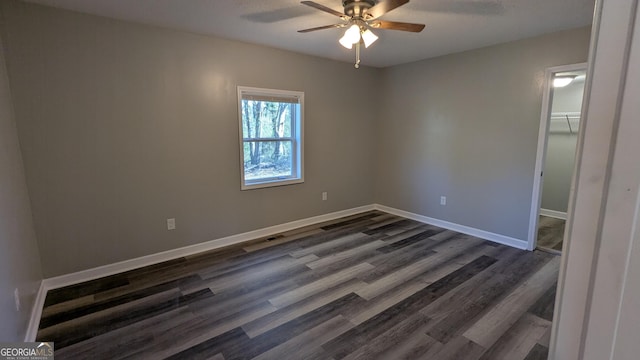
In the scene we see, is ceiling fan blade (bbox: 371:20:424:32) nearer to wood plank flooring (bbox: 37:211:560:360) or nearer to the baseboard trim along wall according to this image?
wood plank flooring (bbox: 37:211:560:360)

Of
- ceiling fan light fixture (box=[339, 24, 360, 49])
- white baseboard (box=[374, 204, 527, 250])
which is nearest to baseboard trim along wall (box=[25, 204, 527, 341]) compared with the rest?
white baseboard (box=[374, 204, 527, 250])

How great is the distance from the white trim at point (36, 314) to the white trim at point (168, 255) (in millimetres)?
112

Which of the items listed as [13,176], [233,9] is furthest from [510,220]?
[13,176]

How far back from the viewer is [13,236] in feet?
6.56

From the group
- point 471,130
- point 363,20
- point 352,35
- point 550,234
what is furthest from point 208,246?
point 550,234

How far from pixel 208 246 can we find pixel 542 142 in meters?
4.06

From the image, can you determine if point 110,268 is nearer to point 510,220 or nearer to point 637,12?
point 637,12

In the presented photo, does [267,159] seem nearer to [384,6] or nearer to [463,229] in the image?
[384,6]

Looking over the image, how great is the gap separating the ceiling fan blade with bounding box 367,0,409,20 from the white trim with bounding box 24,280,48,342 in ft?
10.8

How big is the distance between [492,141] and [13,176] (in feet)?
15.6

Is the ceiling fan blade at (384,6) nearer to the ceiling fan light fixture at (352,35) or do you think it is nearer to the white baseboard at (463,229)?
the ceiling fan light fixture at (352,35)

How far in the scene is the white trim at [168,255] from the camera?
113 inches

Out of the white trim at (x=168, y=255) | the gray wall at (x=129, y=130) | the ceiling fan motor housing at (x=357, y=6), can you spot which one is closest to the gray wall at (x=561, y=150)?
the white trim at (x=168, y=255)

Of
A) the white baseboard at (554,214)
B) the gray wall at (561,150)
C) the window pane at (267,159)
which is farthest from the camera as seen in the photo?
the white baseboard at (554,214)
